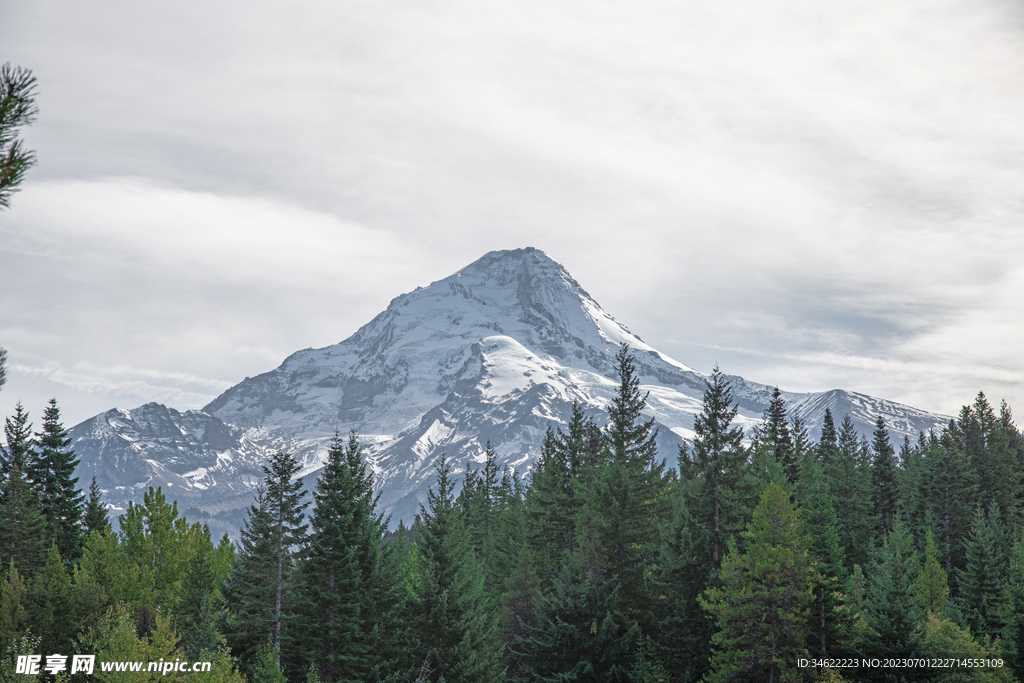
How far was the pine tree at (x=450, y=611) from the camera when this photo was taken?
3772 cm

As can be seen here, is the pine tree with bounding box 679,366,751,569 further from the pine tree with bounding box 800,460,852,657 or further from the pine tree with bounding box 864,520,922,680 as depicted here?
the pine tree with bounding box 864,520,922,680

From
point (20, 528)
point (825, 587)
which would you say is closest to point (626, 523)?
point (825, 587)

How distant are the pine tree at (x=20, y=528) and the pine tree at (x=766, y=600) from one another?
4453 cm

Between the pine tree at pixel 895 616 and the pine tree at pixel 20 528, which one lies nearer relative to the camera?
the pine tree at pixel 895 616

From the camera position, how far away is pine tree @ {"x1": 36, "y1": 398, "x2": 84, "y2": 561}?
55875mm

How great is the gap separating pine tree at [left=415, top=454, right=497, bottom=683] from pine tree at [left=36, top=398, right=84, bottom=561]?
33113 mm

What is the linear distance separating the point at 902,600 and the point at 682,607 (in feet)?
36.4

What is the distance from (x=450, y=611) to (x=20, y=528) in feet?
107

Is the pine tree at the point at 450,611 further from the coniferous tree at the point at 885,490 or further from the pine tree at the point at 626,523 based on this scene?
the coniferous tree at the point at 885,490

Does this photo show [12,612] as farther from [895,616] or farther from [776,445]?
[776,445]

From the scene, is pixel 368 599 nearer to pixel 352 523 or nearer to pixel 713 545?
pixel 352 523

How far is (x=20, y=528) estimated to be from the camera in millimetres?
50031

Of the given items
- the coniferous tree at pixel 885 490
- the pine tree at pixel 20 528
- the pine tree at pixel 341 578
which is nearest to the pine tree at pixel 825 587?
the pine tree at pixel 341 578

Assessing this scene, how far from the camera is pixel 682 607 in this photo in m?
40.1
